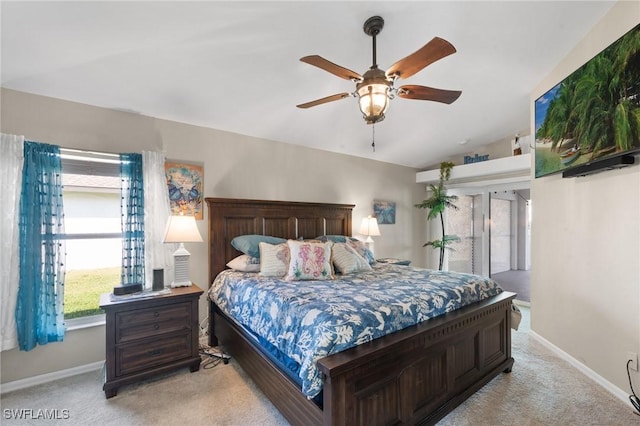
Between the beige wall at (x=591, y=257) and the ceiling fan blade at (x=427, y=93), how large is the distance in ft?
4.57

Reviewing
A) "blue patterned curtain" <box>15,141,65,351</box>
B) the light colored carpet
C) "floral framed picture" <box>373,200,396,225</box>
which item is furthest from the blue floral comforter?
"floral framed picture" <box>373,200,396,225</box>

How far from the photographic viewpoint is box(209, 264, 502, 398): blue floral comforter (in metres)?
1.61

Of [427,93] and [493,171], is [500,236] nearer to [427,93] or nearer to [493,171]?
[493,171]

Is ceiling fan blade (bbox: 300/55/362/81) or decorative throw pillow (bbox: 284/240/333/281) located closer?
ceiling fan blade (bbox: 300/55/362/81)

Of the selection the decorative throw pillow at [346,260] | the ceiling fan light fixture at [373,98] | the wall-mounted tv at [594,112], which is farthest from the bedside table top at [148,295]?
the wall-mounted tv at [594,112]

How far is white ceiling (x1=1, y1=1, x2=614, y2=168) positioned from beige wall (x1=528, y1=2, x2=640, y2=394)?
297 millimetres

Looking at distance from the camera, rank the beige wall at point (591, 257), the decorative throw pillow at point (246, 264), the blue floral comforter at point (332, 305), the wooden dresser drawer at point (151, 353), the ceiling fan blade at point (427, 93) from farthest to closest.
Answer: the decorative throw pillow at point (246, 264) < the wooden dresser drawer at point (151, 353) < the beige wall at point (591, 257) < the ceiling fan blade at point (427, 93) < the blue floral comforter at point (332, 305)

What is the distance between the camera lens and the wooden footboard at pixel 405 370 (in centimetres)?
150

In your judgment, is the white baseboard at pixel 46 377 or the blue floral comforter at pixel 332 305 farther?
the white baseboard at pixel 46 377

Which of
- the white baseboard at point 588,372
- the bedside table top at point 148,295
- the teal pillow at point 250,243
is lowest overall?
the white baseboard at point 588,372

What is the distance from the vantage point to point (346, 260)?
3.15m

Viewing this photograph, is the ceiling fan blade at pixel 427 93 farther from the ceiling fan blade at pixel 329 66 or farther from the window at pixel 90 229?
the window at pixel 90 229

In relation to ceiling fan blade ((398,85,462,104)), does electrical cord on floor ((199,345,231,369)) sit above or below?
below

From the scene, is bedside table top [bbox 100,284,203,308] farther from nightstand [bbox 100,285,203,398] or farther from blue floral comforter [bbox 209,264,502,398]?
blue floral comforter [bbox 209,264,502,398]
